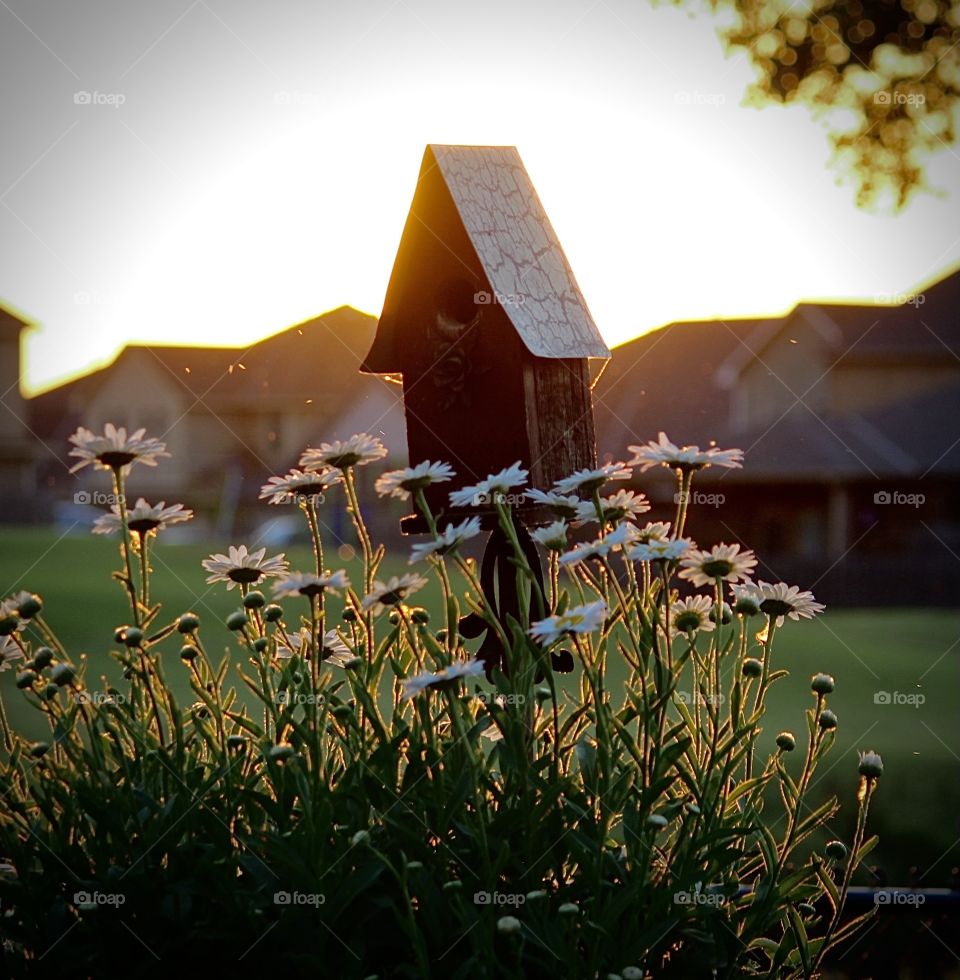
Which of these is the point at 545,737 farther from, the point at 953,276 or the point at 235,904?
the point at 953,276

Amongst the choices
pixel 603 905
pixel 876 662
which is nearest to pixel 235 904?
pixel 603 905

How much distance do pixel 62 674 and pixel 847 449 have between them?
331 inches

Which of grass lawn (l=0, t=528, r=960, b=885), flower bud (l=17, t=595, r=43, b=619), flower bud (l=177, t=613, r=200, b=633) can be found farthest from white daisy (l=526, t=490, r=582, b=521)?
flower bud (l=17, t=595, r=43, b=619)

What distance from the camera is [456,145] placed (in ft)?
7.54

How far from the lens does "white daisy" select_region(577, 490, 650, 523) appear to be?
167 centimetres

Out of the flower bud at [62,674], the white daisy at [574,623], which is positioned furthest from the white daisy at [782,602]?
the flower bud at [62,674]

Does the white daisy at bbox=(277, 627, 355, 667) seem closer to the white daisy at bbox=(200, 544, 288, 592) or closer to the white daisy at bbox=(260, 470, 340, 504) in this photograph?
the white daisy at bbox=(200, 544, 288, 592)

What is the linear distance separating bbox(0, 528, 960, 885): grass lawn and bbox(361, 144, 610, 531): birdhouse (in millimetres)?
646

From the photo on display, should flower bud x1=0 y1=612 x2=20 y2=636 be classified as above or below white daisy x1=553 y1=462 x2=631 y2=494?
below

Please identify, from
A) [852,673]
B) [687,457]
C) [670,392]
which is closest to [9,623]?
[687,457]

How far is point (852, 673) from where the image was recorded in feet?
26.7

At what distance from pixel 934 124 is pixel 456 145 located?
3.94 meters

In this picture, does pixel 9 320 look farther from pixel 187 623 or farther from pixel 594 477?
pixel 594 477

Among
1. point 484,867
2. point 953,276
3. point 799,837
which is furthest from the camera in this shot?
point 953,276
